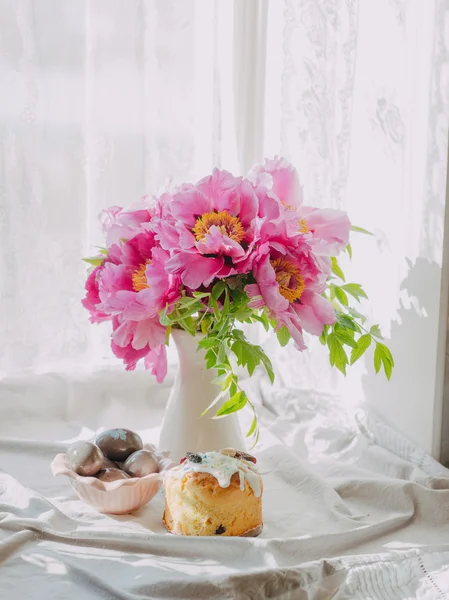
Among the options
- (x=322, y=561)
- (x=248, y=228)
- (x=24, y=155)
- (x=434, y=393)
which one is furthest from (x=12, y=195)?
(x=322, y=561)

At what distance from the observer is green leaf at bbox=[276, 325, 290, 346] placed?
1.22 m

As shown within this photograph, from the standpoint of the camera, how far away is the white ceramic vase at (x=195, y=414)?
1323mm

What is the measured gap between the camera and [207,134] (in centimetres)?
187

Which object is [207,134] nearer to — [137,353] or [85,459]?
[137,353]

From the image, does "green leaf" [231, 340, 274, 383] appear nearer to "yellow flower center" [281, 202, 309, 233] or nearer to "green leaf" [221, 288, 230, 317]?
"green leaf" [221, 288, 230, 317]

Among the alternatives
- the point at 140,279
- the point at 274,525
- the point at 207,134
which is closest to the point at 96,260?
the point at 140,279

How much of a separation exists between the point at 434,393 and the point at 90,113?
863 millimetres

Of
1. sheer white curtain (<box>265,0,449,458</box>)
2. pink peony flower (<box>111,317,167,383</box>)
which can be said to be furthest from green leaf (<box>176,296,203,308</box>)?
sheer white curtain (<box>265,0,449,458</box>)

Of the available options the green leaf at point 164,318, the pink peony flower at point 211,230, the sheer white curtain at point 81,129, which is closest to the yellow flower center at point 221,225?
the pink peony flower at point 211,230

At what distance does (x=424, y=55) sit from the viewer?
138cm

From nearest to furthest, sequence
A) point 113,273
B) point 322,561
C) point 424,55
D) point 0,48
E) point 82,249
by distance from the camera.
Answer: point 322,561
point 113,273
point 424,55
point 0,48
point 82,249

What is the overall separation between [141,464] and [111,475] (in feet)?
0.14

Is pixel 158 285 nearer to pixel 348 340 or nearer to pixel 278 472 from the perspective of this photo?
pixel 348 340

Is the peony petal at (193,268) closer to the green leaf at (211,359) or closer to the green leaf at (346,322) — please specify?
the green leaf at (211,359)
